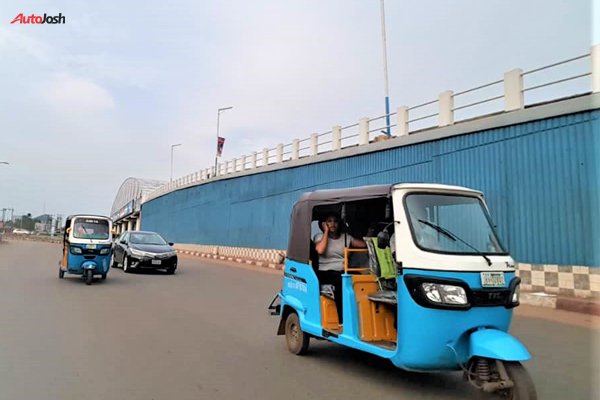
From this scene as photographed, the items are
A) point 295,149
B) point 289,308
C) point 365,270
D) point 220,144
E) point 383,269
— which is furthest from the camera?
point 220,144

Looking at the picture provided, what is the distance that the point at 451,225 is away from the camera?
477 centimetres

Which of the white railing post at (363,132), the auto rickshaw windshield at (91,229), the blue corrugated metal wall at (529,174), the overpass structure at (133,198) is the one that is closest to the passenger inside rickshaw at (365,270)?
the blue corrugated metal wall at (529,174)

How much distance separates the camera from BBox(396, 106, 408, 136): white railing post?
17.0 m

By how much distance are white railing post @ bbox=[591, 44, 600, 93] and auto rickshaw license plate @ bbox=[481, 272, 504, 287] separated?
8.54 m

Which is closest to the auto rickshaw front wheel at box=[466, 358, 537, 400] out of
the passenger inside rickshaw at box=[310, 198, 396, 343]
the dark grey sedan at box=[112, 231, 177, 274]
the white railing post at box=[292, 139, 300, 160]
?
the passenger inside rickshaw at box=[310, 198, 396, 343]

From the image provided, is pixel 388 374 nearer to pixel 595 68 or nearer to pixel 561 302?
pixel 561 302

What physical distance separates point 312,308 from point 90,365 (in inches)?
105

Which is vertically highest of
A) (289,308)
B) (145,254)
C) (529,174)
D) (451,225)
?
(529,174)

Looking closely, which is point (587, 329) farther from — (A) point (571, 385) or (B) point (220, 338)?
(B) point (220, 338)

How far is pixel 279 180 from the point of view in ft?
82.0

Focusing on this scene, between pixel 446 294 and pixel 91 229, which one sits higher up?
pixel 91 229

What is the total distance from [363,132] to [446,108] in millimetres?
4693

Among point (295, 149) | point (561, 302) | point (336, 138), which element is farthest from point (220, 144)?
point (561, 302)

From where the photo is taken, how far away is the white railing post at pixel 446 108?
49.2ft
